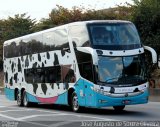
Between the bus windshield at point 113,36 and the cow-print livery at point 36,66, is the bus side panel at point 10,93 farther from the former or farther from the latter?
the bus windshield at point 113,36

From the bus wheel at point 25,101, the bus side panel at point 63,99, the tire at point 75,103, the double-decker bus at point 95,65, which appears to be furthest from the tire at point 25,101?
the tire at point 75,103

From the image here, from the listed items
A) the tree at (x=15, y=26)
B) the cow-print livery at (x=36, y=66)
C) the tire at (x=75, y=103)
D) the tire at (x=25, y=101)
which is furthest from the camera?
the tree at (x=15, y=26)

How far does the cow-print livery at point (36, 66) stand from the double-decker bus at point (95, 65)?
0.14 feet

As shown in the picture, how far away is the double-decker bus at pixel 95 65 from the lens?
19.9 meters

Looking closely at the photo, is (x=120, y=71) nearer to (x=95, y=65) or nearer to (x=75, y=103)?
(x=95, y=65)

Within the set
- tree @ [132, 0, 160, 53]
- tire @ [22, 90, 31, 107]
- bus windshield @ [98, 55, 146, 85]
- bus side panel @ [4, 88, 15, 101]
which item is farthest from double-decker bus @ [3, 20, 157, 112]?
tree @ [132, 0, 160, 53]

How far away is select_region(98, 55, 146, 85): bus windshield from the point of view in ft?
65.3

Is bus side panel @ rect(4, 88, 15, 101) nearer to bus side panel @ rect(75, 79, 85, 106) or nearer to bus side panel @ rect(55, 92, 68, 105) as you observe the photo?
bus side panel @ rect(55, 92, 68, 105)

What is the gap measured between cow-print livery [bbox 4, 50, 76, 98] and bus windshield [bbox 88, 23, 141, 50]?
5.96 feet

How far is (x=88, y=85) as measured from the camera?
20.4 m

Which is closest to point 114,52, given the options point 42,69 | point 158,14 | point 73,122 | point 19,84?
point 73,122

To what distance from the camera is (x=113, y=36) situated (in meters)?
20.6

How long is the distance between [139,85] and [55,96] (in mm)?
5214

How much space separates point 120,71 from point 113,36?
58.5 inches
